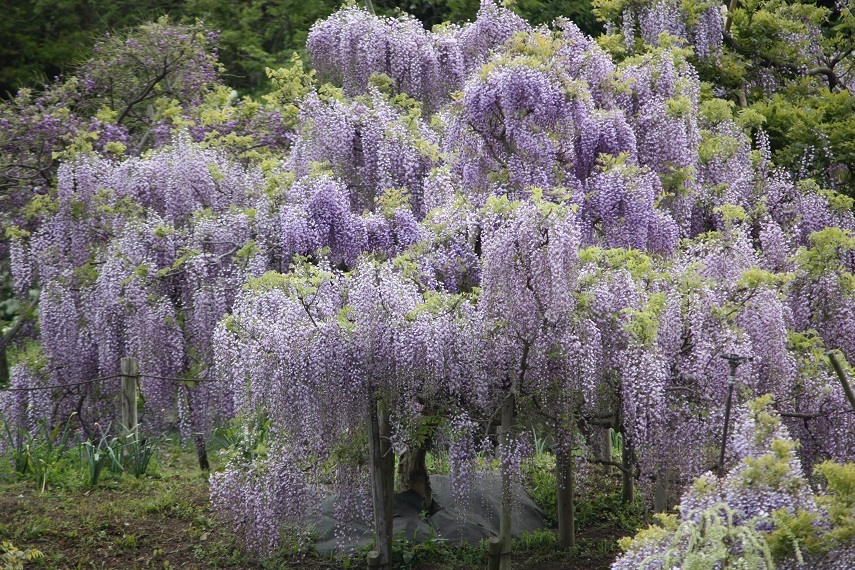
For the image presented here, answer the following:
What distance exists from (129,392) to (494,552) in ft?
13.4

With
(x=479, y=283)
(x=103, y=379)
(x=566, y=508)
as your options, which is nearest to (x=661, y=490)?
(x=566, y=508)

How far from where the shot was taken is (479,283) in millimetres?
7504

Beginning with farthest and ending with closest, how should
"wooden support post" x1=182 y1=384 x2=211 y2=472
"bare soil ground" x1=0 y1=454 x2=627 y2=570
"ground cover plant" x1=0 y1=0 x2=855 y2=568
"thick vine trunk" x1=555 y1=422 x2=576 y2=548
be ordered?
1. "wooden support post" x1=182 y1=384 x2=211 y2=472
2. "thick vine trunk" x1=555 y1=422 x2=576 y2=548
3. "bare soil ground" x1=0 y1=454 x2=627 y2=570
4. "ground cover plant" x1=0 y1=0 x2=855 y2=568

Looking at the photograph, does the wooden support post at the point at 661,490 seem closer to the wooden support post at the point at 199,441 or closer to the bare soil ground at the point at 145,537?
the bare soil ground at the point at 145,537

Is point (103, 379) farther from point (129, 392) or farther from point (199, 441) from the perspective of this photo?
point (199, 441)

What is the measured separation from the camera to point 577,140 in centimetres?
826

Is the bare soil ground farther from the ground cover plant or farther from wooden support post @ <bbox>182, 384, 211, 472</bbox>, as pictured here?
wooden support post @ <bbox>182, 384, 211, 472</bbox>

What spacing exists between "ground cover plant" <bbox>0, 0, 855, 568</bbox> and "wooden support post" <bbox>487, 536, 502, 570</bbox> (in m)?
0.06

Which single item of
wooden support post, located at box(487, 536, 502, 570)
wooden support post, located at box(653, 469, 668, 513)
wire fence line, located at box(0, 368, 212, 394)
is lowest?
wooden support post, located at box(487, 536, 502, 570)

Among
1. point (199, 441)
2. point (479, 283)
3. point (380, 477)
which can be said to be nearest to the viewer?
point (380, 477)

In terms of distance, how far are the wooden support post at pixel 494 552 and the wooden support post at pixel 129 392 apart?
12.6 feet

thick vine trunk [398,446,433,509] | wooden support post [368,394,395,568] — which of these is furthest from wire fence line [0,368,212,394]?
wooden support post [368,394,395,568]

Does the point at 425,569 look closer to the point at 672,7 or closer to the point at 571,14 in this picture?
the point at 672,7

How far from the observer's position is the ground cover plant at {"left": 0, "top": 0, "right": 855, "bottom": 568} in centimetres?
654
